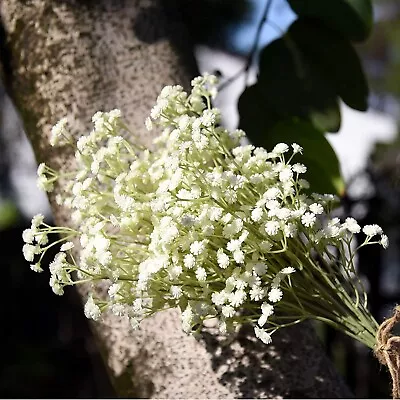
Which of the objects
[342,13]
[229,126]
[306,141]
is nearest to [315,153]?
[306,141]

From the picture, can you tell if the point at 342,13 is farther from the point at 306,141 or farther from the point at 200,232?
the point at 200,232

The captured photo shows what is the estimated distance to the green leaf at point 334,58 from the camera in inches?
25.0

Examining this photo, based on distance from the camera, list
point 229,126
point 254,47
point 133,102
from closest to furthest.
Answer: point 133,102 < point 254,47 < point 229,126

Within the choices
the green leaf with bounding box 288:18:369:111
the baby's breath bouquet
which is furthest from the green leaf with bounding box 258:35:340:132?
the baby's breath bouquet

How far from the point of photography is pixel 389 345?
42 cm

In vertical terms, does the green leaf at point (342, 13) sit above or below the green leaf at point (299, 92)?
above

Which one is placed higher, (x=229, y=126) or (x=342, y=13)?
(x=342, y=13)

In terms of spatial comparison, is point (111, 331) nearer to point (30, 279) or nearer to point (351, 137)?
point (30, 279)

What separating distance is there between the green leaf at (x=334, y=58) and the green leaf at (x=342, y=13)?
12 millimetres

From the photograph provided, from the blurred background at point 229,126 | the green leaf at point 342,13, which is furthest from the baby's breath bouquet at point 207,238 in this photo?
the green leaf at point 342,13

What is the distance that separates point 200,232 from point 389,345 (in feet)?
0.48

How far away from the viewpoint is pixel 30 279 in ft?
6.85

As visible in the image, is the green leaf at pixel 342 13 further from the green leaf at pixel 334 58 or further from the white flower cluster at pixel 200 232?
the white flower cluster at pixel 200 232

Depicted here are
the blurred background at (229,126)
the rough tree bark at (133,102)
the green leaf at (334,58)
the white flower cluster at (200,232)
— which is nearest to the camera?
the white flower cluster at (200,232)
